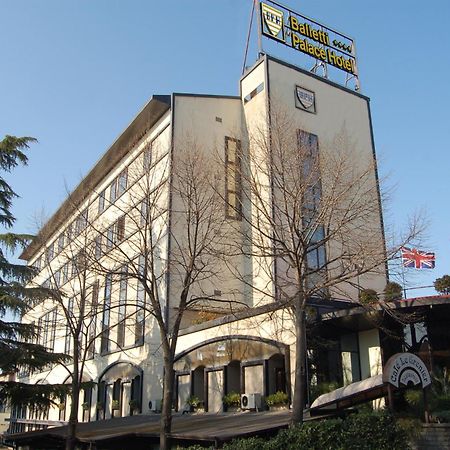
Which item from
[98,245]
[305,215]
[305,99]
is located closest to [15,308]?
[98,245]

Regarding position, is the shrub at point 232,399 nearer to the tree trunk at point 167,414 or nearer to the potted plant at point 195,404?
the potted plant at point 195,404

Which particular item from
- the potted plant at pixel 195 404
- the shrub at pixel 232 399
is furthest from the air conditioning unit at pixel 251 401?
the potted plant at pixel 195 404

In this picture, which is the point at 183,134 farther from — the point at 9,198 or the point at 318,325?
the point at 318,325

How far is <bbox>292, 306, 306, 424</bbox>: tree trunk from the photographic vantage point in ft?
47.5

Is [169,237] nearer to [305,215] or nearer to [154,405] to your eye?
[305,215]

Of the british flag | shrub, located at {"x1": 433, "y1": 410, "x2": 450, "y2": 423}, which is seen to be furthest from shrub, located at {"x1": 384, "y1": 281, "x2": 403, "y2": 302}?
shrub, located at {"x1": 433, "y1": 410, "x2": 450, "y2": 423}

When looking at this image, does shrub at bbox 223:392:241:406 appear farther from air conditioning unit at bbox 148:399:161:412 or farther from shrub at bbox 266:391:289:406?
air conditioning unit at bbox 148:399:161:412

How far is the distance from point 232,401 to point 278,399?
287cm

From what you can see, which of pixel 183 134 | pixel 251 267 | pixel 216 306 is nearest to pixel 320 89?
pixel 183 134

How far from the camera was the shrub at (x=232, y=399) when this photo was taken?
21875 mm

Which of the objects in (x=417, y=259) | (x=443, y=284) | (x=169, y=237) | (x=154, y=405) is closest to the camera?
(x=443, y=284)

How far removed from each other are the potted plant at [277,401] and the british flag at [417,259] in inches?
246

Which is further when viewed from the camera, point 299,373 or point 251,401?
point 251,401

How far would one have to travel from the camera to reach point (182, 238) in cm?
2864
